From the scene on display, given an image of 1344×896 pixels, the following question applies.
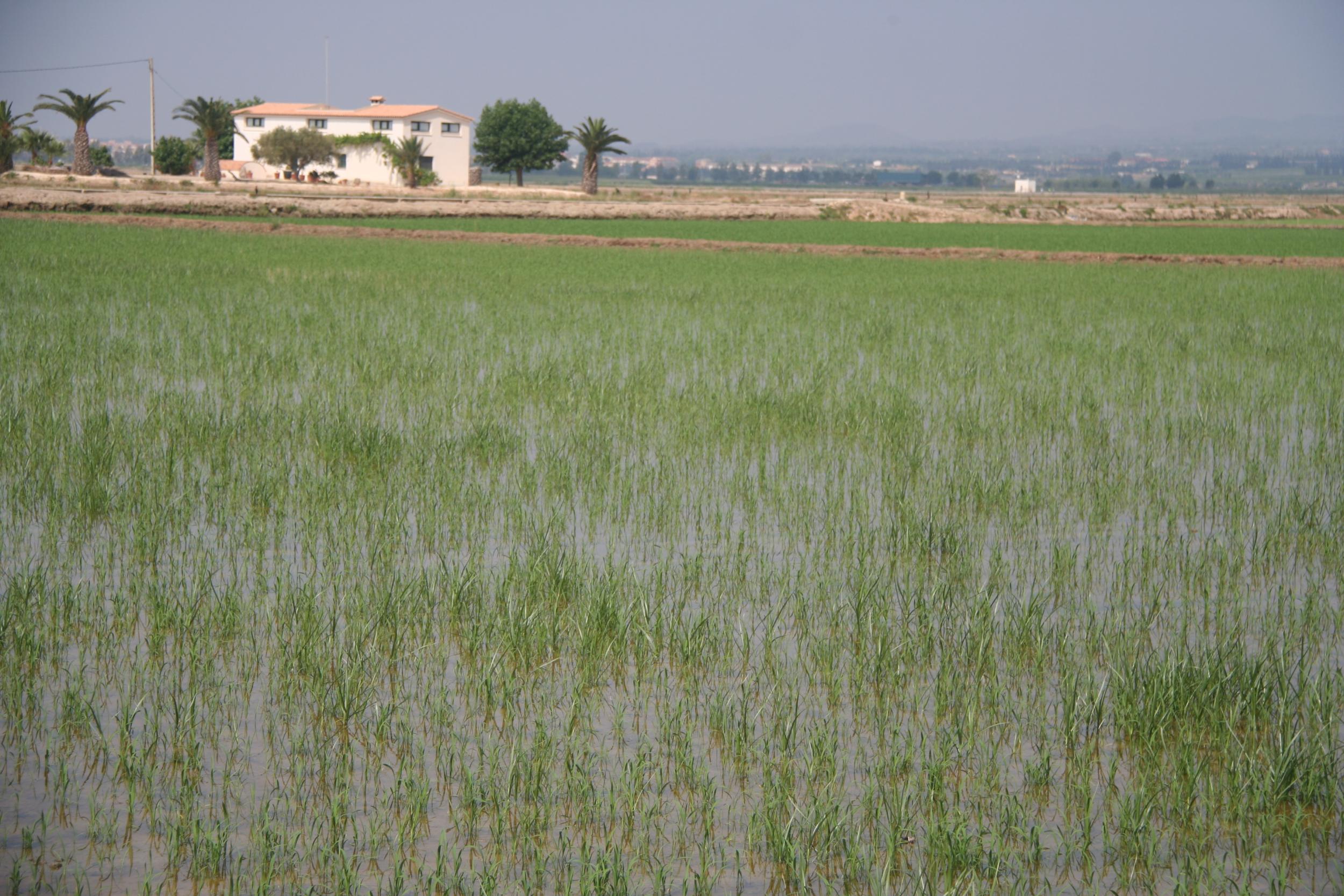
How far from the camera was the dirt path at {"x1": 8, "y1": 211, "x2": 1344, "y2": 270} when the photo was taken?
26359 millimetres

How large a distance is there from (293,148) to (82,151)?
12210mm

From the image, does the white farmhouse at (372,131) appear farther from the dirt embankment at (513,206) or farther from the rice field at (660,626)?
the rice field at (660,626)

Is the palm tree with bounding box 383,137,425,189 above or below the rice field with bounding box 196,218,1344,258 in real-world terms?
above

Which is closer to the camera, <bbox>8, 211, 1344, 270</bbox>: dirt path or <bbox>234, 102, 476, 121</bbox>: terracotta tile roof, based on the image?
<bbox>8, 211, 1344, 270</bbox>: dirt path

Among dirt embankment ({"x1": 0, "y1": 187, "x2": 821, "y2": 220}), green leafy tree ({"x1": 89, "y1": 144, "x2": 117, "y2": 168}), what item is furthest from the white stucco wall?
dirt embankment ({"x1": 0, "y1": 187, "x2": 821, "y2": 220})

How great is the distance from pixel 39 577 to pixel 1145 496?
5.80 meters

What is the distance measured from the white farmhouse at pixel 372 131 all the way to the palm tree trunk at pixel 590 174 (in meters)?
12.7

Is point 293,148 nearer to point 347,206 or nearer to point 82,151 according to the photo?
point 82,151

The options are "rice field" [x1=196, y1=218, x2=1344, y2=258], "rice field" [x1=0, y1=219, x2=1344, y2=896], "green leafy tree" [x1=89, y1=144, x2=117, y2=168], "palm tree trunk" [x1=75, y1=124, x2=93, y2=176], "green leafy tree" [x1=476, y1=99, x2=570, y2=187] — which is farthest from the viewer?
"green leafy tree" [x1=476, y1=99, x2=570, y2=187]

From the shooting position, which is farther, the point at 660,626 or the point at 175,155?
the point at 175,155

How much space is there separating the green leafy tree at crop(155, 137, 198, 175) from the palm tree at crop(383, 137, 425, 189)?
1231 cm

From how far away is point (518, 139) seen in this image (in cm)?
8588

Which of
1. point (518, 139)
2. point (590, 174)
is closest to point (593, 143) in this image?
point (590, 174)

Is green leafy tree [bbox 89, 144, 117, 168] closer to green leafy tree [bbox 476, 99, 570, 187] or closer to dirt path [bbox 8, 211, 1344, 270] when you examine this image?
green leafy tree [bbox 476, 99, 570, 187]
